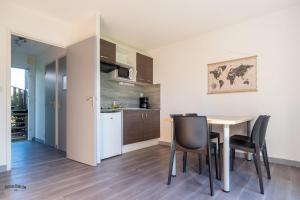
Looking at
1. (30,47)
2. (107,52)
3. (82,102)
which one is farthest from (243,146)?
(30,47)

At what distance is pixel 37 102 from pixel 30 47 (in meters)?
1.50

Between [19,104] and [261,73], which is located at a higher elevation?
[261,73]

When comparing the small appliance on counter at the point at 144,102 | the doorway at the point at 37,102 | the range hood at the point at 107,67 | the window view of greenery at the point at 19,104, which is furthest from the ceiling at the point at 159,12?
the window view of greenery at the point at 19,104

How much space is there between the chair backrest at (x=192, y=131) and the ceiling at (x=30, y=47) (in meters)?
3.98

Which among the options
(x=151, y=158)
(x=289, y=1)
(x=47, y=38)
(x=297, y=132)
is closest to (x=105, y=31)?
(x=47, y=38)

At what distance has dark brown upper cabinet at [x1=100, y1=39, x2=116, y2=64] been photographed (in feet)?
11.0

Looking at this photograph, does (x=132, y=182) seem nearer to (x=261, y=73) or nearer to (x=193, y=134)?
(x=193, y=134)

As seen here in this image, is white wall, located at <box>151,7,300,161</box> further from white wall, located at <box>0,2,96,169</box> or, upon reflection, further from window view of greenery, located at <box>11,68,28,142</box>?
window view of greenery, located at <box>11,68,28,142</box>

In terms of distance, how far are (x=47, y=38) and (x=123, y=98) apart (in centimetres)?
202

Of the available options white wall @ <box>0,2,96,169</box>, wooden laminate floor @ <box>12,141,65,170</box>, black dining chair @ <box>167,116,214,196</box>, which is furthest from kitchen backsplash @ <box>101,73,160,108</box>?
black dining chair @ <box>167,116,214,196</box>

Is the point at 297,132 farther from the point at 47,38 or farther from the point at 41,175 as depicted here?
the point at 47,38

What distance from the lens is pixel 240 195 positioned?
6.06 feet

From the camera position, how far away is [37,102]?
495 cm

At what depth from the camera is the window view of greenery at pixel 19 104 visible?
518cm
